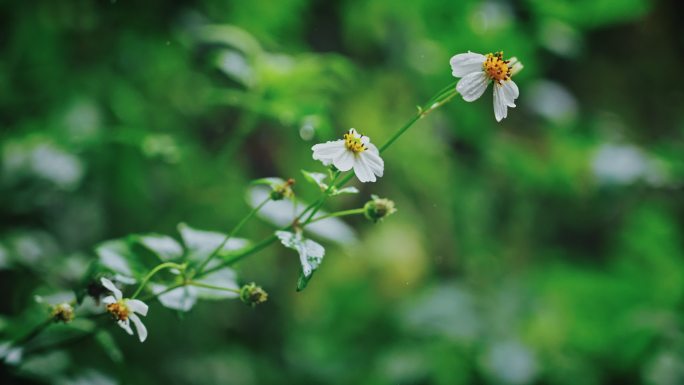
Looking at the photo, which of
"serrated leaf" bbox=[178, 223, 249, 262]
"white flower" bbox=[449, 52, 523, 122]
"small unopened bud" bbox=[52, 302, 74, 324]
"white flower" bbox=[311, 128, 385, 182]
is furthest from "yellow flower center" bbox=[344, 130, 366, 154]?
"small unopened bud" bbox=[52, 302, 74, 324]

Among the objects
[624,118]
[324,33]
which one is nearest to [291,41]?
[324,33]

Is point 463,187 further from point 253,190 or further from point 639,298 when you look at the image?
point 253,190

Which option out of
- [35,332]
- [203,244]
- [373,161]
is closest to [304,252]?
[373,161]

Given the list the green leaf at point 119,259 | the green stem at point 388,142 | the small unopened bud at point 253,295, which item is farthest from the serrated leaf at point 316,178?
the green leaf at point 119,259

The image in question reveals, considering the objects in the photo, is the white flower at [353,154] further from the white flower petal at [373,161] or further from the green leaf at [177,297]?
the green leaf at [177,297]

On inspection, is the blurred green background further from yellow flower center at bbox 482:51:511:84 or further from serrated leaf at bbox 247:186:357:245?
yellow flower center at bbox 482:51:511:84

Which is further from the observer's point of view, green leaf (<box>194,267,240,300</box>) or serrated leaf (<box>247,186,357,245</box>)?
serrated leaf (<box>247,186,357,245</box>)
